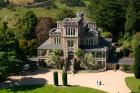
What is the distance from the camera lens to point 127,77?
95.5 m

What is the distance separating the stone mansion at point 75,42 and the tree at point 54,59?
1355mm

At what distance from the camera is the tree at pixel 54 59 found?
338 feet

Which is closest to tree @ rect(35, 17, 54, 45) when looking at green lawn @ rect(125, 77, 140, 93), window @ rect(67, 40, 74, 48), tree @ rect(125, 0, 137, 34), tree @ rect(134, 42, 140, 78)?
window @ rect(67, 40, 74, 48)

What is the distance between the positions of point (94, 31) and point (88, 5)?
23.2 meters

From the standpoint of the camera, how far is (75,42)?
10262cm

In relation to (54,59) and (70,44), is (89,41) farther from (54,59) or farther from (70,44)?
(54,59)

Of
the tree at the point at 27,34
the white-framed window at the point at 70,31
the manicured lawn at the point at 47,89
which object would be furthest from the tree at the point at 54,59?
the manicured lawn at the point at 47,89

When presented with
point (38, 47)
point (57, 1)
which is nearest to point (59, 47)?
point (38, 47)

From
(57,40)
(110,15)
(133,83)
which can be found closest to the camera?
(133,83)

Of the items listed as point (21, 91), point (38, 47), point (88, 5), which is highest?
point (88, 5)

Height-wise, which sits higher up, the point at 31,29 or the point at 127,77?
the point at 31,29

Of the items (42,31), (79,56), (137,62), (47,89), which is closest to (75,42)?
(79,56)

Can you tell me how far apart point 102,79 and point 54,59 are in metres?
13.7

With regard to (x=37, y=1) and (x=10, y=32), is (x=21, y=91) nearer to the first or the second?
(x=10, y=32)
